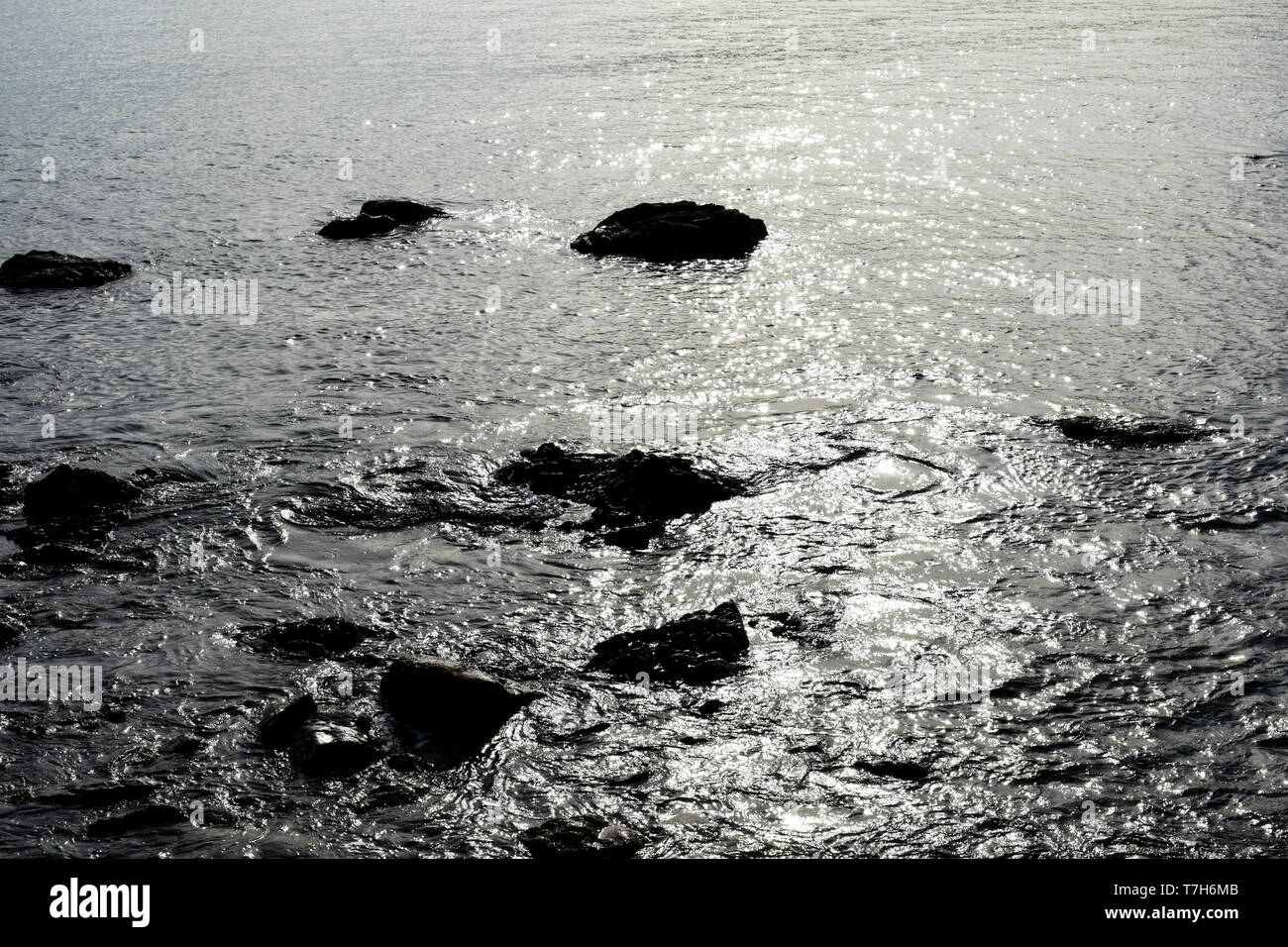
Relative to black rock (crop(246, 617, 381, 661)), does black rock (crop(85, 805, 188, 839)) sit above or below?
below

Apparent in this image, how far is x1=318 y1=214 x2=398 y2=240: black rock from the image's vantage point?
20.1 metres

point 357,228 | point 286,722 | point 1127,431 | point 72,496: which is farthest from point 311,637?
point 357,228

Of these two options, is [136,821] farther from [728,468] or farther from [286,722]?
[728,468]

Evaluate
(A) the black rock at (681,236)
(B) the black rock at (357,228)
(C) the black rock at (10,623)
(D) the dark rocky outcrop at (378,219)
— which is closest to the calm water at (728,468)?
(C) the black rock at (10,623)

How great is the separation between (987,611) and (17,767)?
6.49 metres

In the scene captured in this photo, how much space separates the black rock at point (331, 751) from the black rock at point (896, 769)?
296 cm

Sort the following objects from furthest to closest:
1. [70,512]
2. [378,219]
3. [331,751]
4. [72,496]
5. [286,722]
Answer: [378,219] → [72,496] → [70,512] → [286,722] → [331,751]

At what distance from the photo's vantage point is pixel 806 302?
15.9 metres

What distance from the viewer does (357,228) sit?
20.2 meters

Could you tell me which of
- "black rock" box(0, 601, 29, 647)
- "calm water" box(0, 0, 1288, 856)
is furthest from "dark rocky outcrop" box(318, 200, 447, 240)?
"black rock" box(0, 601, 29, 647)

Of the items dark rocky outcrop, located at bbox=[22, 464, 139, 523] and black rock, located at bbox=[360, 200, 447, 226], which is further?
black rock, located at bbox=[360, 200, 447, 226]

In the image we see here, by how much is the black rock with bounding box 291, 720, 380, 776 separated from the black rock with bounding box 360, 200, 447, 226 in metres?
14.6

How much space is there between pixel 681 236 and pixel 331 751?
41.2 ft

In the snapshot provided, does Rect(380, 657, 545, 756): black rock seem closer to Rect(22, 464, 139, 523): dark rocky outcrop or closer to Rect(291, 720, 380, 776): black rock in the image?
Rect(291, 720, 380, 776): black rock
